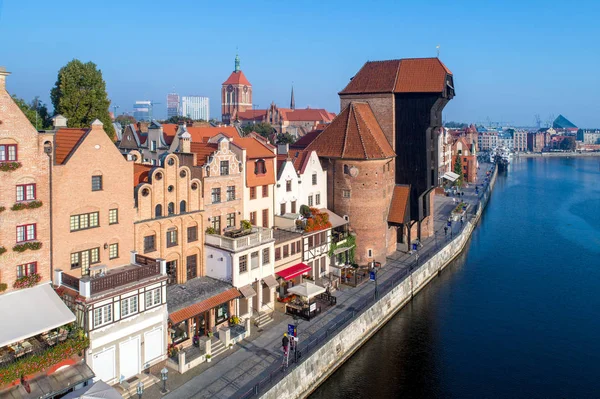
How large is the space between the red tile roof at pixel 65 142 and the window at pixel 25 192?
6.91ft

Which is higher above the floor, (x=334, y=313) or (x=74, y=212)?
(x=74, y=212)

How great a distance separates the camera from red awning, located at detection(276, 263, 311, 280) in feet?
126

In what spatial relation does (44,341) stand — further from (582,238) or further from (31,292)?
(582,238)

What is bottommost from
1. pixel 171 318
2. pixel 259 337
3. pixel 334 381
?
pixel 334 381

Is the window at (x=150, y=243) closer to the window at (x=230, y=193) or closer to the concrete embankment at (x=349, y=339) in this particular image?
the window at (x=230, y=193)

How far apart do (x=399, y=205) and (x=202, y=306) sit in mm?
28237

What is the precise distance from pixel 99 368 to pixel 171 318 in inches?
188

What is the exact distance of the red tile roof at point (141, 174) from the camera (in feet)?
107

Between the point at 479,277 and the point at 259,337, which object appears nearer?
the point at 259,337

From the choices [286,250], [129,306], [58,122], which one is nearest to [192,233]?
[286,250]

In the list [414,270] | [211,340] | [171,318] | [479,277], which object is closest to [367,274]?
[414,270]

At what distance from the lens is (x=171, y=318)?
28.9m

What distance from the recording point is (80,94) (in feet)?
172

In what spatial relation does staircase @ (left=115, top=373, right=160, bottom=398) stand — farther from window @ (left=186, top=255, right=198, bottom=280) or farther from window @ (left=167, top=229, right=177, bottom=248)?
window @ (left=167, top=229, right=177, bottom=248)
